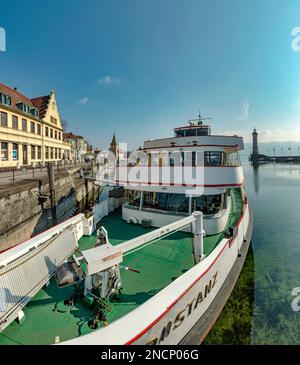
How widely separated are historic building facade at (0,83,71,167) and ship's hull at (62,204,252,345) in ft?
75.6

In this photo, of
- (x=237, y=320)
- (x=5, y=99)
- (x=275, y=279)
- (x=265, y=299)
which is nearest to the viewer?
(x=237, y=320)

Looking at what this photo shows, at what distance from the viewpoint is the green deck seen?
307 cm

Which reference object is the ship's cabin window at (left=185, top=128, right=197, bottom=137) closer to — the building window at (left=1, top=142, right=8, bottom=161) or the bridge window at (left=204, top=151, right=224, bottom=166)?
the bridge window at (left=204, top=151, right=224, bottom=166)

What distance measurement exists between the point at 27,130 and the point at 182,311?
29.0 meters

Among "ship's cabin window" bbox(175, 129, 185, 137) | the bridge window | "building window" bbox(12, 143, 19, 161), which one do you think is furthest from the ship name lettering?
"building window" bbox(12, 143, 19, 161)

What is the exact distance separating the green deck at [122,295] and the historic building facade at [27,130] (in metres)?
21.0

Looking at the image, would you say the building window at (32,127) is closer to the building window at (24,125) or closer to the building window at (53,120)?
the building window at (24,125)

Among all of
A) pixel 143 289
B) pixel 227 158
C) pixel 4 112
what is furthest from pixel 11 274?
pixel 4 112

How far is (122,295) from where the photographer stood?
398 cm

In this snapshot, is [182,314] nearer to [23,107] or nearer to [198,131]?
[198,131]

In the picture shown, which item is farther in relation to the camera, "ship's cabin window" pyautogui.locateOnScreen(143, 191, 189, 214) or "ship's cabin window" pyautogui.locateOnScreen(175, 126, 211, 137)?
"ship's cabin window" pyautogui.locateOnScreen(175, 126, 211, 137)

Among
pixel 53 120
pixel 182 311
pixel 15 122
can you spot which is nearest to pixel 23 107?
pixel 15 122

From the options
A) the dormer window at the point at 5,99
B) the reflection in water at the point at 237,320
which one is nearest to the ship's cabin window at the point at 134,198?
the reflection in water at the point at 237,320
